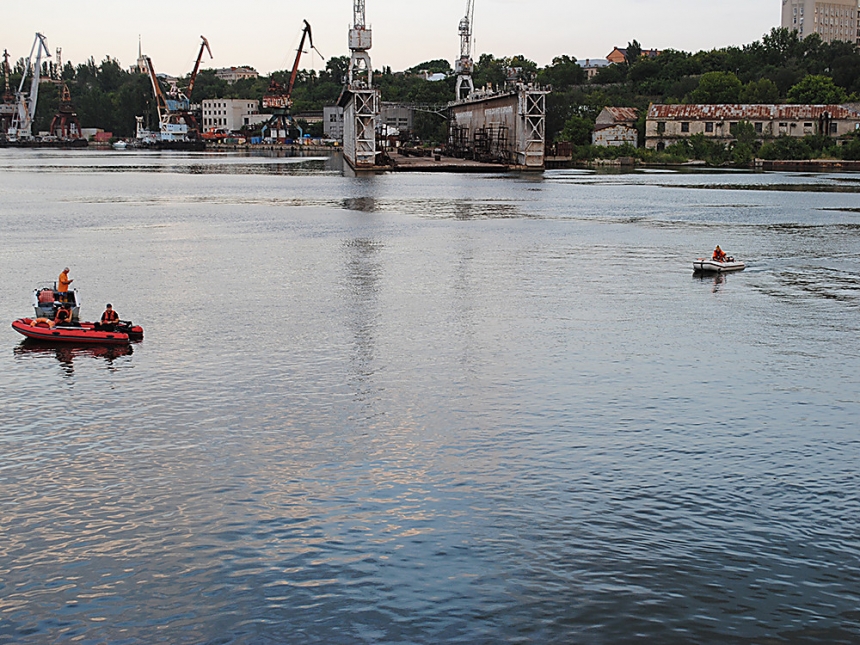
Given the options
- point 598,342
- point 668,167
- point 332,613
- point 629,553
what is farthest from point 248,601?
point 668,167

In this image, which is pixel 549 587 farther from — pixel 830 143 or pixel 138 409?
pixel 830 143

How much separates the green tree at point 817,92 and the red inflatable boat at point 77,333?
5962 inches

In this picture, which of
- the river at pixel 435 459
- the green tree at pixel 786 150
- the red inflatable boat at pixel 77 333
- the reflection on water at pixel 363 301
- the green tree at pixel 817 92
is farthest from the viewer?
the green tree at pixel 817 92

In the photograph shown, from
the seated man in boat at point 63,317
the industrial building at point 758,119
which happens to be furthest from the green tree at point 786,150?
the seated man in boat at point 63,317

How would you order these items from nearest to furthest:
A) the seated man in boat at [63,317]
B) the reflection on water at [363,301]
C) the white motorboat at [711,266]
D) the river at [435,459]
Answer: the river at [435,459] → the reflection on water at [363,301] → the seated man in boat at [63,317] → the white motorboat at [711,266]

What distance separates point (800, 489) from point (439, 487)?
6302 millimetres

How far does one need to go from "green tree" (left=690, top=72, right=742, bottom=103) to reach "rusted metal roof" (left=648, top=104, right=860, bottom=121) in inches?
621

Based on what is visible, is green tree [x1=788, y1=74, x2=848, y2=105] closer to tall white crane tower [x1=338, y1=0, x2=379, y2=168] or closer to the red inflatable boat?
tall white crane tower [x1=338, y1=0, x2=379, y2=168]

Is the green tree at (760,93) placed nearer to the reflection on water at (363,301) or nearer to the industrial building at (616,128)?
the industrial building at (616,128)

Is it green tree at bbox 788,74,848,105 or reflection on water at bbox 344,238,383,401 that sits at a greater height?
green tree at bbox 788,74,848,105

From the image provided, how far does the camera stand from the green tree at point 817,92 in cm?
15625

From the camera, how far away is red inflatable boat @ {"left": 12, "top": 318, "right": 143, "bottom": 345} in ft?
88.0

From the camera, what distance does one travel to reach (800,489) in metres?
17.2

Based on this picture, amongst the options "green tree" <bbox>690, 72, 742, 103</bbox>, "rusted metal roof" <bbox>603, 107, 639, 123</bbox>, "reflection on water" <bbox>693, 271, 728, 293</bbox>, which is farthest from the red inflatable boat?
"green tree" <bbox>690, 72, 742, 103</bbox>
